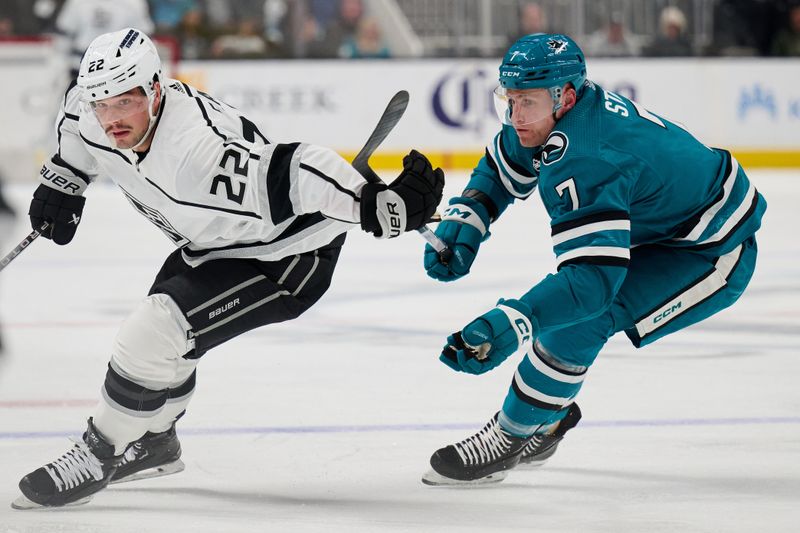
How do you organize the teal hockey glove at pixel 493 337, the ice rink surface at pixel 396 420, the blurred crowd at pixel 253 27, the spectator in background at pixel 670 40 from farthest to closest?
the spectator in background at pixel 670 40 → the blurred crowd at pixel 253 27 → the ice rink surface at pixel 396 420 → the teal hockey glove at pixel 493 337

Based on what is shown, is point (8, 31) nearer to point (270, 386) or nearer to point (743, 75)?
point (743, 75)

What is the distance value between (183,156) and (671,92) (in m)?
7.93

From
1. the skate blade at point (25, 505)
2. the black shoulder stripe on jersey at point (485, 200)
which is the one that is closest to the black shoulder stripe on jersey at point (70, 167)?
the skate blade at point (25, 505)

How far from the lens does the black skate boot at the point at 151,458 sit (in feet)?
9.57

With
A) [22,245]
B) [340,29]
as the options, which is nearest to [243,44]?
[340,29]

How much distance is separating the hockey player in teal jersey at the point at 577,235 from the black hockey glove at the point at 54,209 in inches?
31.9

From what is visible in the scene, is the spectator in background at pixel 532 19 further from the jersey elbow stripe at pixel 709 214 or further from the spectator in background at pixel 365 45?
the jersey elbow stripe at pixel 709 214

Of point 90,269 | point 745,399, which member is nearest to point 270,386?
point 745,399

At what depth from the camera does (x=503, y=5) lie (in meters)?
10.2

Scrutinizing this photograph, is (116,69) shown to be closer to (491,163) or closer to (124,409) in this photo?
(124,409)

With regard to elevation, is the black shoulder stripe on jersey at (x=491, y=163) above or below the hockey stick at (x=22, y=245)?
above

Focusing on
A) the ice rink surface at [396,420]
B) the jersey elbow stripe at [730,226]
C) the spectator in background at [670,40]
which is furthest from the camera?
the spectator in background at [670,40]

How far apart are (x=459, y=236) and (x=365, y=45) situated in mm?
7214

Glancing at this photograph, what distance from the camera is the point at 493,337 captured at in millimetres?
2465
